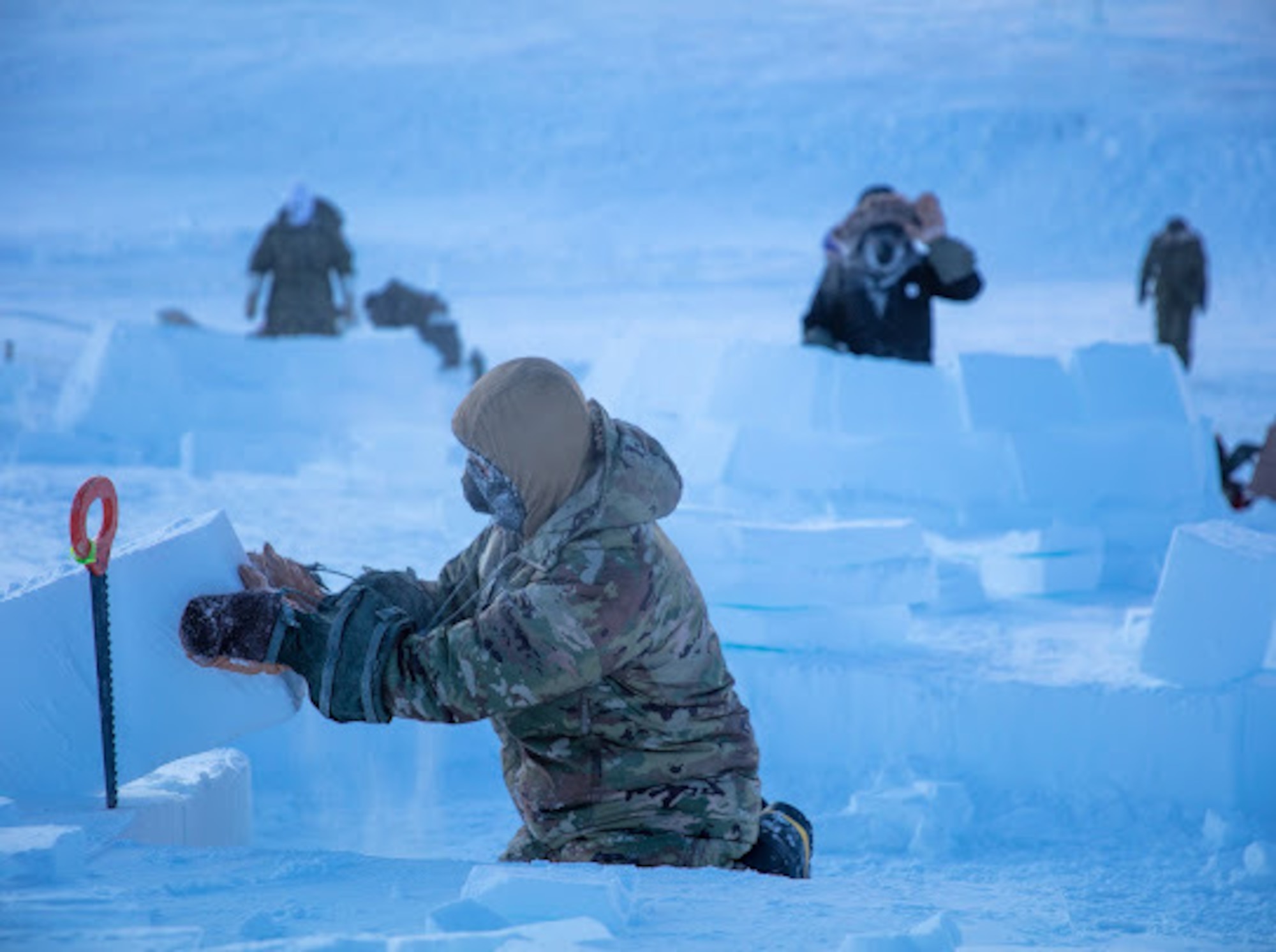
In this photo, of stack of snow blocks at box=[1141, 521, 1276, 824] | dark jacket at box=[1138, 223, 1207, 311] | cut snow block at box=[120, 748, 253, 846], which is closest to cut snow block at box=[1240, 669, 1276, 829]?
stack of snow blocks at box=[1141, 521, 1276, 824]

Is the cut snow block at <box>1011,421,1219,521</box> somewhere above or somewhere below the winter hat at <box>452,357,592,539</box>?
below

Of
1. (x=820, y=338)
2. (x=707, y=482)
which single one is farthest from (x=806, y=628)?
(x=820, y=338)

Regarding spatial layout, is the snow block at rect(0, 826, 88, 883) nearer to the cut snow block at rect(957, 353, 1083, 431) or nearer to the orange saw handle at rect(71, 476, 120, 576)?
the orange saw handle at rect(71, 476, 120, 576)

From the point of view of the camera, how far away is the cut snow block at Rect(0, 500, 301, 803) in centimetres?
253

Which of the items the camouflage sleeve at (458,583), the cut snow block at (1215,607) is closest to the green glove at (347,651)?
the camouflage sleeve at (458,583)

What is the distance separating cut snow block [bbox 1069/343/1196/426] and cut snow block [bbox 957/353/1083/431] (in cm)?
6

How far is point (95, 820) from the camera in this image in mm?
2420

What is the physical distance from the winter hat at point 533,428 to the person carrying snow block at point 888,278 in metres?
4.20

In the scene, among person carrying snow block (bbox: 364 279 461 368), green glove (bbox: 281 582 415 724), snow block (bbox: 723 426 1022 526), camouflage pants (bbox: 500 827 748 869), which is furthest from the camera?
person carrying snow block (bbox: 364 279 461 368)

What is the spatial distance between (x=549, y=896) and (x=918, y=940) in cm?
45

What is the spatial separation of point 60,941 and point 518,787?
2.42 ft

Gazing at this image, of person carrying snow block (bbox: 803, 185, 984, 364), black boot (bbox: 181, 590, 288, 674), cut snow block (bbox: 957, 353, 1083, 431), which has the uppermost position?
person carrying snow block (bbox: 803, 185, 984, 364)

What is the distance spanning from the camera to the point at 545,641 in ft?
7.16

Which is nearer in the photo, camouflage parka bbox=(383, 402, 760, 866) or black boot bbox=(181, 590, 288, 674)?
camouflage parka bbox=(383, 402, 760, 866)
